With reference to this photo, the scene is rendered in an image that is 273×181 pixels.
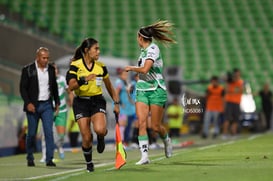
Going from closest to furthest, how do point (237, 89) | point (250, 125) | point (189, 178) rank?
point (189, 178), point (237, 89), point (250, 125)

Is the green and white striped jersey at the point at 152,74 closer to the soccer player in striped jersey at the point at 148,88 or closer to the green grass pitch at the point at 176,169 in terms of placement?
the soccer player in striped jersey at the point at 148,88

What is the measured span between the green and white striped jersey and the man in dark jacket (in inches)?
85.9

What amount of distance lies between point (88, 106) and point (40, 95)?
3166 millimetres

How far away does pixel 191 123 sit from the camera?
1465 inches

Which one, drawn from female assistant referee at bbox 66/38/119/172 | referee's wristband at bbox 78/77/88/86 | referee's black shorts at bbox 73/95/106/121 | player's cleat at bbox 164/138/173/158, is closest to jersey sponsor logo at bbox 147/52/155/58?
female assistant referee at bbox 66/38/119/172

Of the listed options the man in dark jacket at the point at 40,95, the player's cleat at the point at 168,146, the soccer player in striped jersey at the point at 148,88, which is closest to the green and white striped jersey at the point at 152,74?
the soccer player in striped jersey at the point at 148,88

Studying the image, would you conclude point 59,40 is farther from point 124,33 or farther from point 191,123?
point 124,33

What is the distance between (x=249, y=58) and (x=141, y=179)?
36743 millimetres

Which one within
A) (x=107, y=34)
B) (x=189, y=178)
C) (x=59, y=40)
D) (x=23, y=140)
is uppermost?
(x=107, y=34)

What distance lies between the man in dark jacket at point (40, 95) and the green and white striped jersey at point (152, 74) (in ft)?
7.16

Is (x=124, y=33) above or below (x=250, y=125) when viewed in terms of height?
above


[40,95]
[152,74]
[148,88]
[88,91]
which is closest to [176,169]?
[88,91]

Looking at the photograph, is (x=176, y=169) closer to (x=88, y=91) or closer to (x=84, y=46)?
(x=88, y=91)

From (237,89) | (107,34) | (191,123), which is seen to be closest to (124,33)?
(107,34)
